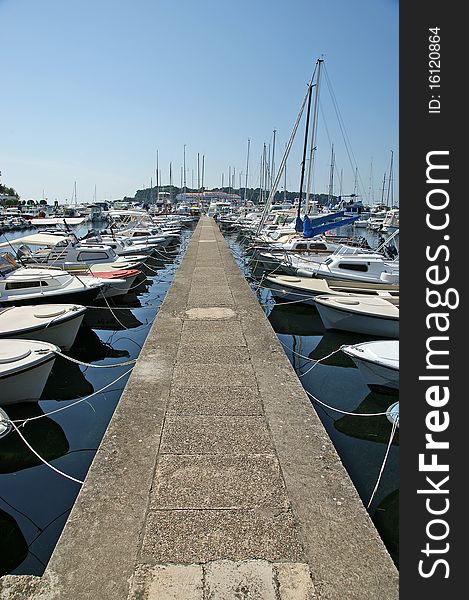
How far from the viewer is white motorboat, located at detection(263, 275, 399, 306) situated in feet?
A: 43.5

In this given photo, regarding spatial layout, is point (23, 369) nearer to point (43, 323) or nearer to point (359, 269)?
point (43, 323)

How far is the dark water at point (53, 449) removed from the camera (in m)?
4.99

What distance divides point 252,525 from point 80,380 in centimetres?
688

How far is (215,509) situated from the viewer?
136 inches

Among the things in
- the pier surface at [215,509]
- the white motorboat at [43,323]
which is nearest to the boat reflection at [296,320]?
the white motorboat at [43,323]

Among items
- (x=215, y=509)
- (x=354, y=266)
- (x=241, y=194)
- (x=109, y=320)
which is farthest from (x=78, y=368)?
(x=241, y=194)

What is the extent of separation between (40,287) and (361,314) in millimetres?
Answer: 7887

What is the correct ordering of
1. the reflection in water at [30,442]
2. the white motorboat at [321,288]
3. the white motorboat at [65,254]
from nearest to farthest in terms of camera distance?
the reflection in water at [30,442]
the white motorboat at [321,288]
the white motorboat at [65,254]

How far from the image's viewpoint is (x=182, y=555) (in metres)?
3.00

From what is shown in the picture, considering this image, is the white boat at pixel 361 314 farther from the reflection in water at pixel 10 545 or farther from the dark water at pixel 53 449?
the reflection in water at pixel 10 545

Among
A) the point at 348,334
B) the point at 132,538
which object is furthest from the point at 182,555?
the point at 348,334

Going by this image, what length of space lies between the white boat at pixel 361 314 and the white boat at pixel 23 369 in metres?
6.59

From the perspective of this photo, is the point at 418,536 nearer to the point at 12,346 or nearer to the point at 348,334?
the point at 12,346

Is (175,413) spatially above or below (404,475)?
below
